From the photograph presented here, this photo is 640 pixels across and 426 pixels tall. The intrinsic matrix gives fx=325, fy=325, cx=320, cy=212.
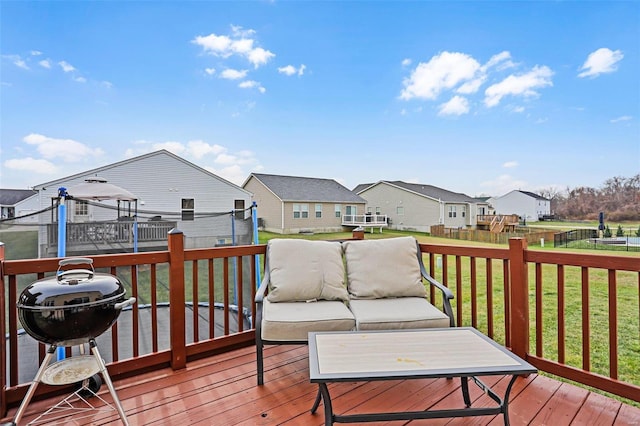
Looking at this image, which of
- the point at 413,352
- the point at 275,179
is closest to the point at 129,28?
the point at 413,352

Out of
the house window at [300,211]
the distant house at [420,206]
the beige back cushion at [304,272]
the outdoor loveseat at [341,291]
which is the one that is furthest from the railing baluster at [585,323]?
the distant house at [420,206]

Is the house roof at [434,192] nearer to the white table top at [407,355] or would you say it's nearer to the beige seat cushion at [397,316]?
the beige seat cushion at [397,316]

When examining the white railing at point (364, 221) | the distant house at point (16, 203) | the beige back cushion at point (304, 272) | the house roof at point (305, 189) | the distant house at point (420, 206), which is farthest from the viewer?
the white railing at point (364, 221)

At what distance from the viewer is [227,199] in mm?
16250

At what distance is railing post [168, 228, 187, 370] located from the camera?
8.42ft

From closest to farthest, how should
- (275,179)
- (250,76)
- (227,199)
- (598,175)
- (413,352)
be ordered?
(413,352), (598,175), (250,76), (227,199), (275,179)

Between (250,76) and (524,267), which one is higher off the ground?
(250,76)

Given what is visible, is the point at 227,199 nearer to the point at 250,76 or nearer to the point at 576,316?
the point at 250,76

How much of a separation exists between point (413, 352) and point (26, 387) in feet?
7.84

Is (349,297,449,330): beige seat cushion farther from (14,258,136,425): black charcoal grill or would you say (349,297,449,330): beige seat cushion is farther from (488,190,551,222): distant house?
(488,190,551,222): distant house

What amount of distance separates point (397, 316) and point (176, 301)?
1.72m

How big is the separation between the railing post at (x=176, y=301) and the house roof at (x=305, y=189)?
54.3 feet

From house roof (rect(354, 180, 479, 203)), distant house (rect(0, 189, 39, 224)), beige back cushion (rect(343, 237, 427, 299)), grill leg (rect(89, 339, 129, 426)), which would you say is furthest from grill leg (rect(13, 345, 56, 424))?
house roof (rect(354, 180, 479, 203))

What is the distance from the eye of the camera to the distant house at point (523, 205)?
17233 mm
